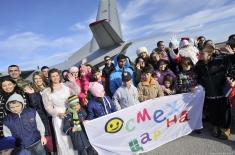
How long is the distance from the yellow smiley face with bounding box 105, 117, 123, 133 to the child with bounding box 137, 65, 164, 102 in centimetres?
79

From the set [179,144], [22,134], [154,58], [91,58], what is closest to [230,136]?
[179,144]

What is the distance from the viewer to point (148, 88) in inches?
207

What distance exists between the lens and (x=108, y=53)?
541 inches

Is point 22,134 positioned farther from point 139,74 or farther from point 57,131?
point 139,74

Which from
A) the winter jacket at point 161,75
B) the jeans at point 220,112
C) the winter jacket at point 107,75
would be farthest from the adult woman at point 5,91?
the jeans at point 220,112

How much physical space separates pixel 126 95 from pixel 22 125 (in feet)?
6.56

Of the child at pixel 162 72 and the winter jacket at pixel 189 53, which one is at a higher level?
the winter jacket at pixel 189 53

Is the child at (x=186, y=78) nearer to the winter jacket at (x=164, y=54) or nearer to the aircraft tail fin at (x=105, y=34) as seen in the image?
the winter jacket at (x=164, y=54)

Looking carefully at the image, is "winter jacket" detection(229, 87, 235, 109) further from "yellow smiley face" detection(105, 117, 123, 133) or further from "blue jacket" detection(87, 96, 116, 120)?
"blue jacket" detection(87, 96, 116, 120)

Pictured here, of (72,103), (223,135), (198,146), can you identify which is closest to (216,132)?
(223,135)

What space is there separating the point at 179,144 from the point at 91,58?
397 inches

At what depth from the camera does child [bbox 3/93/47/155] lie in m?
3.80

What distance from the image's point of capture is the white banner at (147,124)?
4.58 meters

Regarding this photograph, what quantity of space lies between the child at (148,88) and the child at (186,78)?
47 cm
